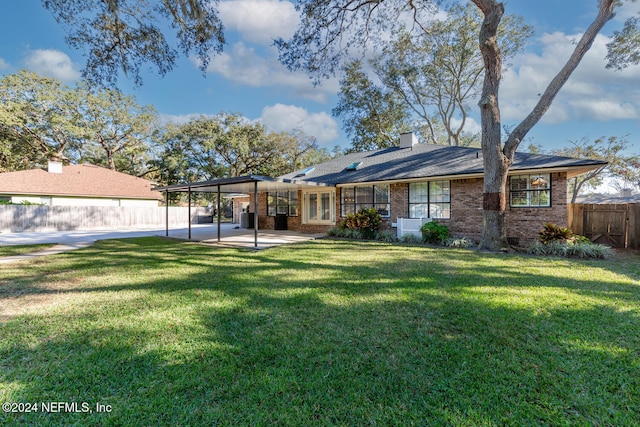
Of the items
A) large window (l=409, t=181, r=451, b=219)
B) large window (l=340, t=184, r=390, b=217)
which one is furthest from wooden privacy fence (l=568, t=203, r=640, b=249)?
large window (l=340, t=184, r=390, b=217)

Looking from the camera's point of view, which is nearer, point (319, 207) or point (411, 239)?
point (411, 239)

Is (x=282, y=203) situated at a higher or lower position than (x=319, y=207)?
higher

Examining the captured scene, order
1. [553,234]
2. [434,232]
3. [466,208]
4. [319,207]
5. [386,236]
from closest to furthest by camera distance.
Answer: [553,234] → [434,232] → [466,208] → [386,236] → [319,207]

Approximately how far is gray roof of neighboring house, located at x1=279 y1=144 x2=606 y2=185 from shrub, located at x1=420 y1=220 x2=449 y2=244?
6.20ft

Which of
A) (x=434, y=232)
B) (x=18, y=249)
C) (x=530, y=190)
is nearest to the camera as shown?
(x=18, y=249)

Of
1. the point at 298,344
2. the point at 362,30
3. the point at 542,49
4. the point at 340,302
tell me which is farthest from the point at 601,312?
the point at 542,49

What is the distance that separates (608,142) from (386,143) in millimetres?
14832

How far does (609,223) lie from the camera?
376 inches

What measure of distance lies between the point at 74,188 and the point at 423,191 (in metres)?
23.3

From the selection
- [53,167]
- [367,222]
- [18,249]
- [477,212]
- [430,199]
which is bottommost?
[18,249]

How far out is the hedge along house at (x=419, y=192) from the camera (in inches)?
362

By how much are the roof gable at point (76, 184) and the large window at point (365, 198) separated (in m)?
18.1

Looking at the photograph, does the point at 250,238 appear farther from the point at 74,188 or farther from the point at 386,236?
the point at 74,188

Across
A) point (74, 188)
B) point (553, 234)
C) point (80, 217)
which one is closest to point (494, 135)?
point (553, 234)
